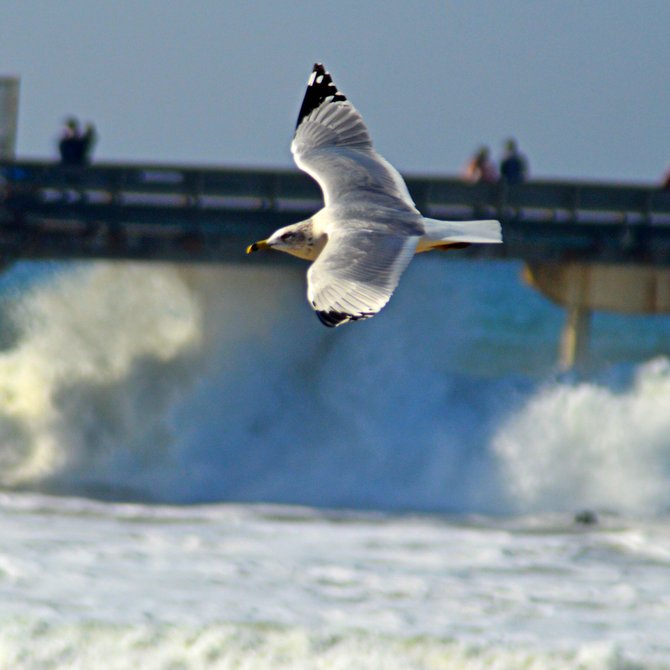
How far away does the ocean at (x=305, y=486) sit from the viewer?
1052cm

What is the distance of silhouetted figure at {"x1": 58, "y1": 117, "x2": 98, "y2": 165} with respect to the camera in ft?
59.2

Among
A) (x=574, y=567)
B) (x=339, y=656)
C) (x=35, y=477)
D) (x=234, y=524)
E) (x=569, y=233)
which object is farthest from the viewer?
(x=569, y=233)

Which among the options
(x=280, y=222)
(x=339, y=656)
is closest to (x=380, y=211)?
(x=339, y=656)

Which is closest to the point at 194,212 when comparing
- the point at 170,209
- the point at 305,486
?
the point at 170,209

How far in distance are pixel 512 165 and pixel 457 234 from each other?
1179 cm

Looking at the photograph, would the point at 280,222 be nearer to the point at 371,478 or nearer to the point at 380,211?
the point at 371,478

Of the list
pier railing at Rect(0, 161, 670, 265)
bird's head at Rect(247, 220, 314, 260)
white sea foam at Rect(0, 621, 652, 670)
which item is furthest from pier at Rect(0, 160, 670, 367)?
bird's head at Rect(247, 220, 314, 260)

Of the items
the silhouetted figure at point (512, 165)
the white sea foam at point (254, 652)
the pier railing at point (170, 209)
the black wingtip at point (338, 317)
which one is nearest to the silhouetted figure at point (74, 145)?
the pier railing at point (170, 209)

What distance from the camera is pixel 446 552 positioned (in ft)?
44.4

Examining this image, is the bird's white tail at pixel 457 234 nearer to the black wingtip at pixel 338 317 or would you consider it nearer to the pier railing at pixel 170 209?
the black wingtip at pixel 338 317

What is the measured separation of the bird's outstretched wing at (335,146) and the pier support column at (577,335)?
11.2m

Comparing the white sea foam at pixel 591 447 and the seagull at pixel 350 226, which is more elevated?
the seagull at pixel 350 226

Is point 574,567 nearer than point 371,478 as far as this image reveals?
Yes

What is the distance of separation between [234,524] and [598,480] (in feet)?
14.9
